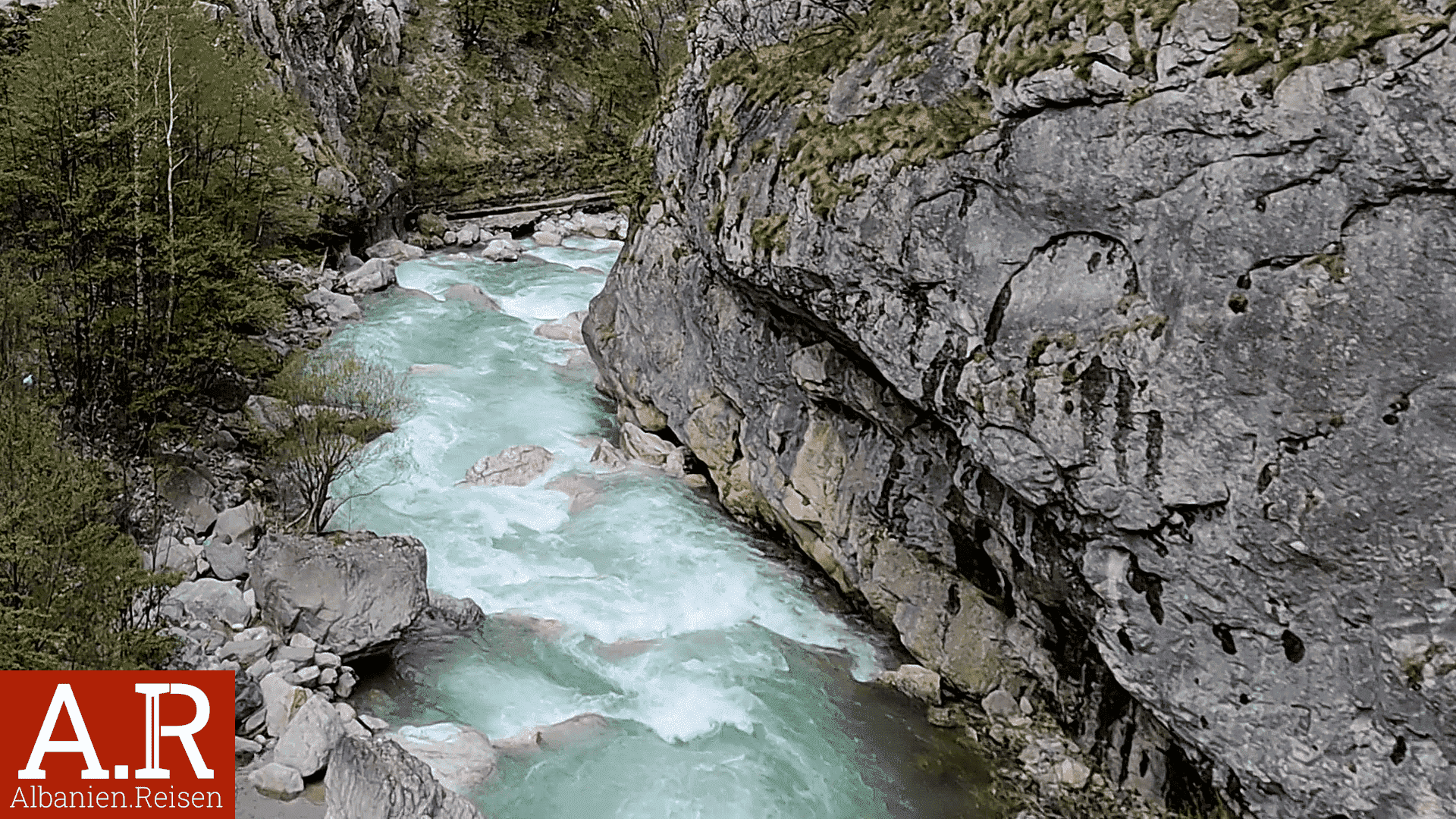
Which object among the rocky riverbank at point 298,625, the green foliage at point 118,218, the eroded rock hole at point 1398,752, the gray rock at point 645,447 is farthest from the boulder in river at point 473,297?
the eroded rock hole at point 1398,752

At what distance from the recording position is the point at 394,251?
144 ft

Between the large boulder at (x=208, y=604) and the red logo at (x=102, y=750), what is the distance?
11.7 ft

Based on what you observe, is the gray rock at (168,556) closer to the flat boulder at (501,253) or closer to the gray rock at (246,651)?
the gray rock at (246,651)

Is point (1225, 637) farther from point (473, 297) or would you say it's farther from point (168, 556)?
point (473, 297)

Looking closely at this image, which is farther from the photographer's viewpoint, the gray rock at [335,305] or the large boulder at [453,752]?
the gray rock at [335,305]

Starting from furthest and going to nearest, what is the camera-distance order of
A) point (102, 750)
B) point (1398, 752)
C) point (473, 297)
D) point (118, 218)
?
point (473, 297) < point (118, 218) < point (102, 750) < point (1398, 752)

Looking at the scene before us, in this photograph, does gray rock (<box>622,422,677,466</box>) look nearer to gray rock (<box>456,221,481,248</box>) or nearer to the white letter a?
the white letter a

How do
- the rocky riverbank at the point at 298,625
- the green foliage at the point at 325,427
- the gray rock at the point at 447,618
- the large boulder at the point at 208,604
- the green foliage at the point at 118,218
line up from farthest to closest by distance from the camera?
Result: the green foliage at the point at 325,427 → the green foliage at the point at 118,218 → the gray rock at the point at 447,618 → the large boulder at the point at 208,604 → the rocky riverbank at the point at 298,625

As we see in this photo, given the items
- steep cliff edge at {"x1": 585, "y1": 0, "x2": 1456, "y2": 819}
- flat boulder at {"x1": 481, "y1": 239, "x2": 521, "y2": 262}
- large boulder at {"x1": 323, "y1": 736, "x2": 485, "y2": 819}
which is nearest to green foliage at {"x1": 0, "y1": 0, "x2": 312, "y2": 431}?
large boulder at {"x1": 323, "y1": 736, "x2": 485, "y2": 819}

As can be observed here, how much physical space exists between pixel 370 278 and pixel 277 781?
27386mm

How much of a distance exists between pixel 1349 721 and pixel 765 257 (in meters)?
11.9

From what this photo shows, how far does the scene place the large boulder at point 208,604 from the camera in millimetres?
16500

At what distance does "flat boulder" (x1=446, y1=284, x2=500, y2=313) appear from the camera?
36.8 metres

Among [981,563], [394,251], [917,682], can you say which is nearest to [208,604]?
[917,682]
